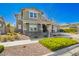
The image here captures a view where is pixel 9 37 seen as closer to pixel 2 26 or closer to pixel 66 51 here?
pixel 2 26

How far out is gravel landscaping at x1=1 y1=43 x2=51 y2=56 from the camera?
195 inches

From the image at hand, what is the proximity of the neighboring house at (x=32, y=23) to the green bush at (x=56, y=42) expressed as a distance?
217 millimetres

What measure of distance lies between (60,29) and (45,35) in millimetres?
424

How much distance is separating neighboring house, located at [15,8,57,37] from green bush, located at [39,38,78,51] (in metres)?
0.22

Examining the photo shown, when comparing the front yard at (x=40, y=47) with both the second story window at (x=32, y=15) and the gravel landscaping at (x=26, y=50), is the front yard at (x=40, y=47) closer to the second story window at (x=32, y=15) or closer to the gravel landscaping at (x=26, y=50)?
the gravel landscaping at (x=26, y=50)

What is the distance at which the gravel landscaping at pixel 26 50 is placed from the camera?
16.2 ft

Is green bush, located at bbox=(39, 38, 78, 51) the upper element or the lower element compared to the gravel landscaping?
upper

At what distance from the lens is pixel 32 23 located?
205 inches

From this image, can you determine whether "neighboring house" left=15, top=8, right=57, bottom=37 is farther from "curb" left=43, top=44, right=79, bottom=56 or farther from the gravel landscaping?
"curb" left=43, top=44, right=79, bottom=56

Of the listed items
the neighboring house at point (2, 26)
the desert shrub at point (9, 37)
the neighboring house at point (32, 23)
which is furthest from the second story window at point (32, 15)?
the neighboring house at point (2, 26)

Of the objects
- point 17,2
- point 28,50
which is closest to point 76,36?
point 28,50

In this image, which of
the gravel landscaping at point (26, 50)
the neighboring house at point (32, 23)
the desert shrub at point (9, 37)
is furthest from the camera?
the neighboring house at point (32, 23)

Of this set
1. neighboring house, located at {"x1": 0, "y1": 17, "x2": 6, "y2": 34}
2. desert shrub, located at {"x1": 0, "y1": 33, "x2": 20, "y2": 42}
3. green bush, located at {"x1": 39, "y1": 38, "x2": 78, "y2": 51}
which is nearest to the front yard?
green bush, located at {"x1": 39, "y1": 38, "x2": 78, "y2": 51}

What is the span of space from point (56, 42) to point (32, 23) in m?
0.78
